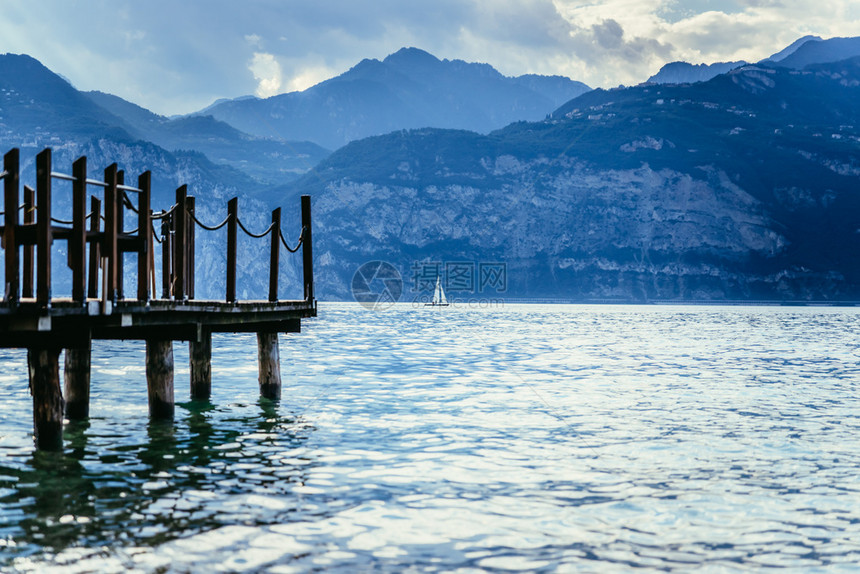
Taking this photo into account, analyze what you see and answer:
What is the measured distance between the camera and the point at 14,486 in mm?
12266

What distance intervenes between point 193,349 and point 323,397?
4.23 metres

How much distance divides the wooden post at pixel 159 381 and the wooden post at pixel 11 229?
5377 millimetres

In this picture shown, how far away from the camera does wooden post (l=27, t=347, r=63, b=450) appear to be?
13.5m

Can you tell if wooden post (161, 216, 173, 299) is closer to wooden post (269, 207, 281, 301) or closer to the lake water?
wooden post (269, 207, 281, 301)

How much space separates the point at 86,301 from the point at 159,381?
16.8 ft

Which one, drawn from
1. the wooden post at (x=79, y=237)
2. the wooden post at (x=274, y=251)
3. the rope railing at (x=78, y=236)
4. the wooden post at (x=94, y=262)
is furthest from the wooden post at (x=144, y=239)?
the wooden post at (x=274, y=251)

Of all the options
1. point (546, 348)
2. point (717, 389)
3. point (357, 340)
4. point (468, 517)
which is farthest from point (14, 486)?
point (357, 340)

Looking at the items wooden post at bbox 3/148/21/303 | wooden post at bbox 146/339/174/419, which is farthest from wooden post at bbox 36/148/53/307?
Answer: wooden post at bbox 146/339/174/419

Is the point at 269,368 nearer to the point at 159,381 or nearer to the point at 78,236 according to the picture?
the point at 159,381

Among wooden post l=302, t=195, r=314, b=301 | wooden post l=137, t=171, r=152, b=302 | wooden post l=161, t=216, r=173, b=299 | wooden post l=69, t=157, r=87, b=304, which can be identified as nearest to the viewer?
wooden post l=69, t=157, r=87, b=304

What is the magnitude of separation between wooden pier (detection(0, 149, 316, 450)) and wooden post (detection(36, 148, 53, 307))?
2 cm

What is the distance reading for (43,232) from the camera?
40.7 feet

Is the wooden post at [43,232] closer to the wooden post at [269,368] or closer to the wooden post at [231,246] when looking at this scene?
the wooden post at [231,246]

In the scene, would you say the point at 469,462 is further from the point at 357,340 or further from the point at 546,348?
the point at 357,340
